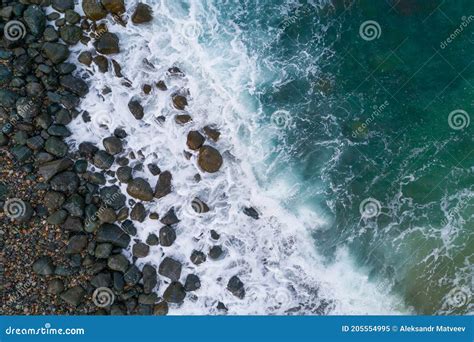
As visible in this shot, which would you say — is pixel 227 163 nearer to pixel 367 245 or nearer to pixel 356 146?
pixel 356 146

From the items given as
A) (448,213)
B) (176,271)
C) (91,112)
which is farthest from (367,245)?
(91,112)

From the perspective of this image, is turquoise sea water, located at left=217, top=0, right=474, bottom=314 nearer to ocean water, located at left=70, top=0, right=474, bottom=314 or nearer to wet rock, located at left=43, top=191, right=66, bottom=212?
ocean water, located at left=70, top=0, right=474, bottom=314

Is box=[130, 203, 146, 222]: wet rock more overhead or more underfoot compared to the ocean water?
more underfoot

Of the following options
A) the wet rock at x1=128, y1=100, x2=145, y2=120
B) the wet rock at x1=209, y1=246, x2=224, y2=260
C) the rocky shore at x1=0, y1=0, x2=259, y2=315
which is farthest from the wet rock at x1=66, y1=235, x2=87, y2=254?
the wet rock at x1=128, y1=100, x2=145, y2=120

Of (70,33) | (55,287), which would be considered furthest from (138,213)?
(70,33)

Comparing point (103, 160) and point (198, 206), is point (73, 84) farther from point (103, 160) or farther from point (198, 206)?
point (198, 206)
